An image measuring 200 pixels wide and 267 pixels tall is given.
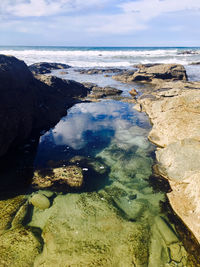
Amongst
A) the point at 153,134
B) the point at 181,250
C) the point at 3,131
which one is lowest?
the point at 181,250

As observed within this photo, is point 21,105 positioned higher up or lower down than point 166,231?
higher up

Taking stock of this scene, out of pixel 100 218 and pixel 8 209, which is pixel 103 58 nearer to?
pixel 8 209

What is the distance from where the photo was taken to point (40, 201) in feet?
14.0

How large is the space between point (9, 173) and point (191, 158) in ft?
17.7

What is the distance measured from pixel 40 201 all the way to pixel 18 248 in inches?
45.2

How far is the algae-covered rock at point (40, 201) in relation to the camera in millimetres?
4168

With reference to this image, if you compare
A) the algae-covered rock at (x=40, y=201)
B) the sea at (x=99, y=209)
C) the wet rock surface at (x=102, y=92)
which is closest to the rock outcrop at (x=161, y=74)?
the wet rock surface at (x=102, y=92)

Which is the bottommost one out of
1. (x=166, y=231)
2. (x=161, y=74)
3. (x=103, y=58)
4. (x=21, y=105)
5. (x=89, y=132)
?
(x=166, y=231)

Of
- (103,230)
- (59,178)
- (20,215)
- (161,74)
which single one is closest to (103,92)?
(161,74)

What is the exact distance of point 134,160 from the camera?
608cm

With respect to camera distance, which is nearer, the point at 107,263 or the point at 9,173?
the point at 107,263

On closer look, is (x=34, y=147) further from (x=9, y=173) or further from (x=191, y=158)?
(x=191, y=158)

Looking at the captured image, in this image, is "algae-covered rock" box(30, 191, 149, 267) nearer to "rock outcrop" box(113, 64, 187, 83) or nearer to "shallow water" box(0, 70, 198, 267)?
"shallow water" box(0, 70, 198, 267)

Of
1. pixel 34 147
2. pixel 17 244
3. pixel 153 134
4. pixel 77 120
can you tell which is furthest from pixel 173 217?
pixel 77 120
